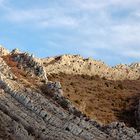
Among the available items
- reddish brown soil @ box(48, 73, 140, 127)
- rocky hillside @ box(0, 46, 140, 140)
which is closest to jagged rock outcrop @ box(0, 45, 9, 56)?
rocky hillside @ box(0, 46, 140, 140)

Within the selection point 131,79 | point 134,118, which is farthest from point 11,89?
point 131,79

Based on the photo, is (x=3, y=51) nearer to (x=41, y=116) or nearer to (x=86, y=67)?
(x=86, y=67)

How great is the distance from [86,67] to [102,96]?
21883mm

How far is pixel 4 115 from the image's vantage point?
60.1 meters

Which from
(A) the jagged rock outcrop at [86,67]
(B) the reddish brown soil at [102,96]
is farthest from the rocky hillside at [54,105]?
(A) the jagged rock outcrop at [86,67]

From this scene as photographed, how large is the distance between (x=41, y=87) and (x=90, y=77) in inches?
1247

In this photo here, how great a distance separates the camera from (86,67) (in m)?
111

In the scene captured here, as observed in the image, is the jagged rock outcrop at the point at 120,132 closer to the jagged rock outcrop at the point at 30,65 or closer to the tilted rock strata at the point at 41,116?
the tilted rock strata at the point at 41,116

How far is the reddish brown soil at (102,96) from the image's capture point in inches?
3091

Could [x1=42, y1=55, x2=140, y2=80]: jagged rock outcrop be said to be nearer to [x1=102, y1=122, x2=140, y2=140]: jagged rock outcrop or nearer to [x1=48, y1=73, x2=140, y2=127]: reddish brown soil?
[x1=48, y1=73, x2=140, y2=127]: reddish brown soil

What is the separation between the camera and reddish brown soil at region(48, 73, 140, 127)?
7850 centimetres

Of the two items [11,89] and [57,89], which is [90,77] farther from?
[11,89]

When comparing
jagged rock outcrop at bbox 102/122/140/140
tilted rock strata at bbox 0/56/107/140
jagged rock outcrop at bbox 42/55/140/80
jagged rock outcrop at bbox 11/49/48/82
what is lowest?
tilted rock strata at bbox 0/56/107/140

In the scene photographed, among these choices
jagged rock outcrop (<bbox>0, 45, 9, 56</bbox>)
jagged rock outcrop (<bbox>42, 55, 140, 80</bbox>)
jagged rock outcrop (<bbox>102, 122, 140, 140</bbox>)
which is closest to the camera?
jagged rock outcrop (<bbox>102, 122, 140, 140</bbox>)
